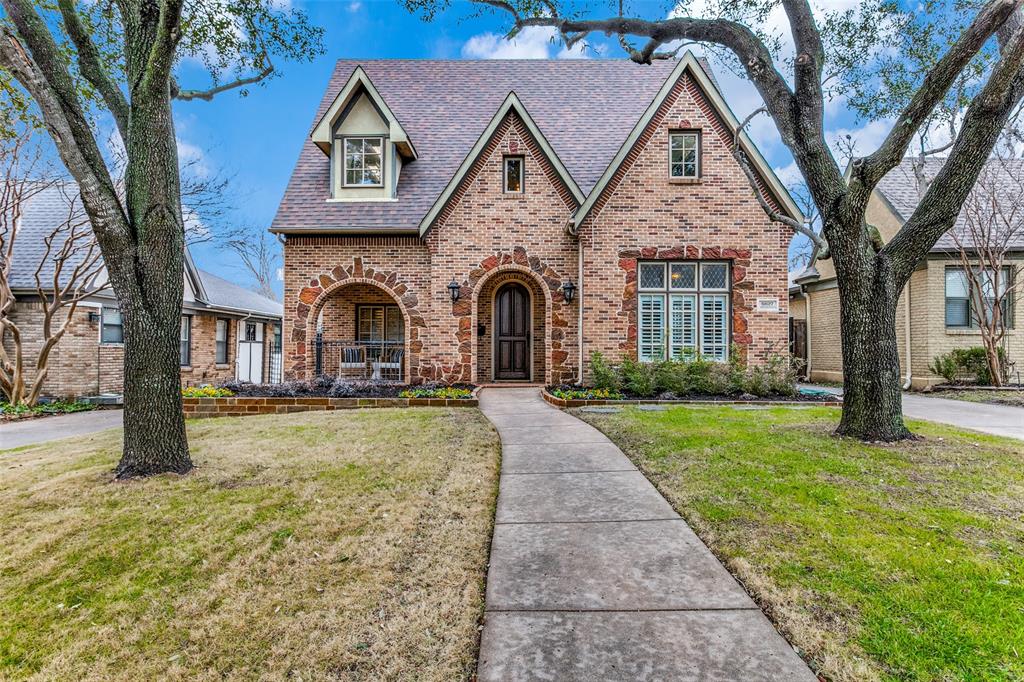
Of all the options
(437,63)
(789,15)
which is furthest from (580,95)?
(789,15)

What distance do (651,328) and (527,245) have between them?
11.5ft

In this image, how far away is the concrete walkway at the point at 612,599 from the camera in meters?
2.10

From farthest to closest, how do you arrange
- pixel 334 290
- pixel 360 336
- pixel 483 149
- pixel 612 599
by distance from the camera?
pixel 360 336 → pixel 334 290 → pixel 483 149 → pixel 612 599

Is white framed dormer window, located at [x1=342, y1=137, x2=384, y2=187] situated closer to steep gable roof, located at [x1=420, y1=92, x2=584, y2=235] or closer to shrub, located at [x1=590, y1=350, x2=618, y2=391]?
steep gable roof, located at [x1=420, y1=92, x2=584, y2=235]

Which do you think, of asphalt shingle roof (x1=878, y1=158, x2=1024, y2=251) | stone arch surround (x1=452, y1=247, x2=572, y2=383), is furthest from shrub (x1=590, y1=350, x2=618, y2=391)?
asphalt shingle roof (x1=878, y1=158, x2=1024, y2=251)

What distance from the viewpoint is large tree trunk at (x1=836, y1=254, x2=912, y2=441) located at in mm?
6145

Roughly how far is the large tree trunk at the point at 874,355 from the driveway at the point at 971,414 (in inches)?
95.7

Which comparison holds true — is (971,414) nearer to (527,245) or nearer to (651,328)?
(651,328)

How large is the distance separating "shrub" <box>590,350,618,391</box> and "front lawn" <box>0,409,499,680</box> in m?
5.59

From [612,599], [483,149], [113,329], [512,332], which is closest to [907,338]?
[512,332]

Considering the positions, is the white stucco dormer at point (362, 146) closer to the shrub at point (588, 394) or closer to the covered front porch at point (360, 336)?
the covered front porch at point (360, 336)

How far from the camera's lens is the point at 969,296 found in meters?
13.7

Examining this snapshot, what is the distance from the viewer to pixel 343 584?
285 centimetres

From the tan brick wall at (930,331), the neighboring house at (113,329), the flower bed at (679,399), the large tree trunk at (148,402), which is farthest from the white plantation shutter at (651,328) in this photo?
the neighboring house at (113,329)
